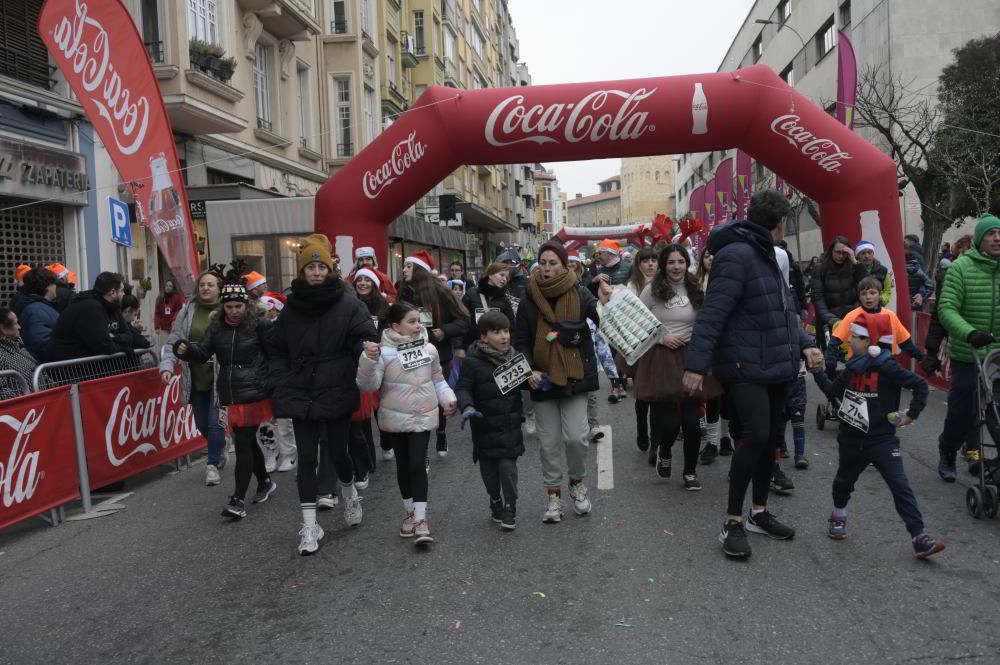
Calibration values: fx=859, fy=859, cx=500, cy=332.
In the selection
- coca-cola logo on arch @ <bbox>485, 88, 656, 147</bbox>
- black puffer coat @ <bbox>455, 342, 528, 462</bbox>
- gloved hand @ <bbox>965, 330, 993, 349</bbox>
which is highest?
coca-cola logo on arch @ <bbox>485, 88, 656, 147</bbox>

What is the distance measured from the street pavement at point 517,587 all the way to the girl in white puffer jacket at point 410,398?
33cm

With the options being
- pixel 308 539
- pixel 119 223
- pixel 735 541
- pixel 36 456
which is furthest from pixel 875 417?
pixel 119 223

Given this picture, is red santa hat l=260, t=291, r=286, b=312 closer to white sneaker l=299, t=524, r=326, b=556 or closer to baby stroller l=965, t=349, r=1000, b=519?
white sneaker l=299, t=524, r=326, b=556

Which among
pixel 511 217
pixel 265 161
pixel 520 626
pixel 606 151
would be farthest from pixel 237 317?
pixel 511 217

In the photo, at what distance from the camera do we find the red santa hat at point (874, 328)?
4.80 m

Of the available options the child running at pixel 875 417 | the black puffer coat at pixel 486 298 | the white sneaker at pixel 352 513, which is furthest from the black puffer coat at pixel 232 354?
the child running at pixel 875 417

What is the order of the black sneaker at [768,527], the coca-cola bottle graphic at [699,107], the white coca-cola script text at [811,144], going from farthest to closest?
the coca-cola bottle graphic at [699,107]
the white coca-cola script text at [811,144]
the black sneaker at [768,527]

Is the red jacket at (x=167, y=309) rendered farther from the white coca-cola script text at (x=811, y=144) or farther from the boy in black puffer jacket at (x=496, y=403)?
the boy in black puffer jacket at (x=496, y=403)

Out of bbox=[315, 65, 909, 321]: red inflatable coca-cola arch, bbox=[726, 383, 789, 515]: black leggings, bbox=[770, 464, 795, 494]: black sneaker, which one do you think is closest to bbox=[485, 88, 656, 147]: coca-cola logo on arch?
bbox=[315, 65, 909, 321]: red inflatable coca-cola arch

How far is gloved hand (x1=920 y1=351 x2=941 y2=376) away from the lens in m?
5.81

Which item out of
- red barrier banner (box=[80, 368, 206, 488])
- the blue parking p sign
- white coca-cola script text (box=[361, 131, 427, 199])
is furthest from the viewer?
white coca-cola script text (box=[361, 131, 427, 199])

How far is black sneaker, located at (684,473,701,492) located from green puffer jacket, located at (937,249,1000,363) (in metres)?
1.96

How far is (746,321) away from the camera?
471 centimetres

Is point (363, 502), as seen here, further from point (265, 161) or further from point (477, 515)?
point (265, 161)
